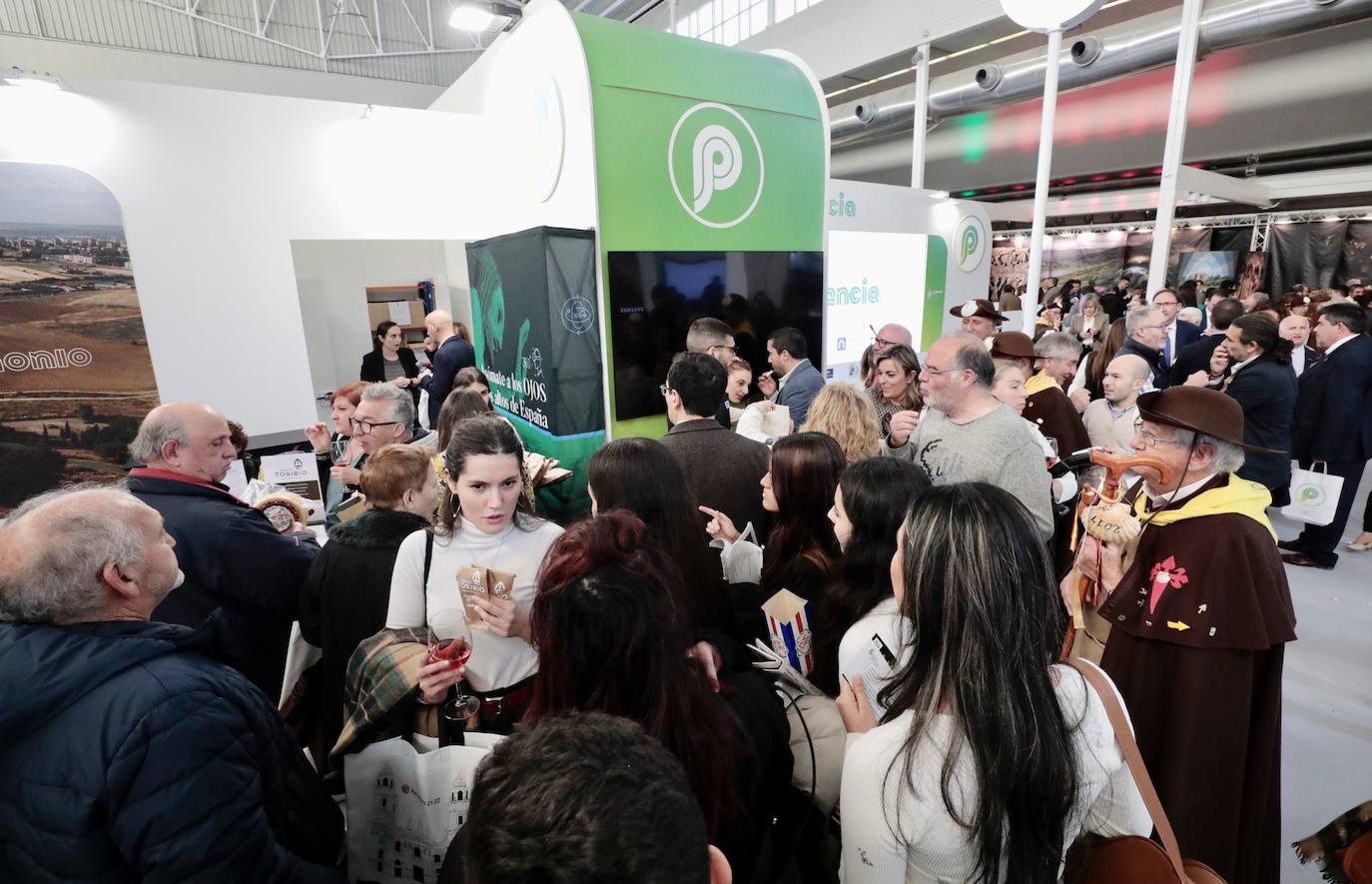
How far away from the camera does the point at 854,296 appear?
695 centimetres

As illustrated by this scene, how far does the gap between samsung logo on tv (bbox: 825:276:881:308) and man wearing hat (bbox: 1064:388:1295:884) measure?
501 cm

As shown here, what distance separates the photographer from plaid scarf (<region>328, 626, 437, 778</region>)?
1544 millimetres

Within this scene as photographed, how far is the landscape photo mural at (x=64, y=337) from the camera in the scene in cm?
438

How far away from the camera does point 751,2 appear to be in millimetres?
11648

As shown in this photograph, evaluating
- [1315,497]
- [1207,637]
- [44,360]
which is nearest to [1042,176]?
[1315,497]

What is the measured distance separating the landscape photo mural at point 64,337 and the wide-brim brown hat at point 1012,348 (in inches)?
236

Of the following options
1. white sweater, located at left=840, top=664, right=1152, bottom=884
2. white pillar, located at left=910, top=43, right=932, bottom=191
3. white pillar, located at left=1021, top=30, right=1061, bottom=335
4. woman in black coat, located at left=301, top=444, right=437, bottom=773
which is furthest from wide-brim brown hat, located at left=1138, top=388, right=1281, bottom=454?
white pillar, located at left=910, top=43, right=932, bottom=191

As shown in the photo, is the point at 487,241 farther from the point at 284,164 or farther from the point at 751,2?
the point at 751,2

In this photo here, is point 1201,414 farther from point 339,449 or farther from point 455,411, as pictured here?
point 339,449

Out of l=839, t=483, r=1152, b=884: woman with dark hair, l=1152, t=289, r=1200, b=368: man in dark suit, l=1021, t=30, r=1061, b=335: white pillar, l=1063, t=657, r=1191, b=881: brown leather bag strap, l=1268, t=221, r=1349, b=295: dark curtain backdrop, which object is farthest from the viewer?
l=1268, t=221, r=1349, b=295: dark curtain backdrop

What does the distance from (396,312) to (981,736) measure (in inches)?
368

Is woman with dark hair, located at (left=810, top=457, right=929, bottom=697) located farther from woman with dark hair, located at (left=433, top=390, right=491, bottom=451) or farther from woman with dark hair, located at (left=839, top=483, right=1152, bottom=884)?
woman with dark hair, located at (left=433, top=390, right=491, bottom=451)

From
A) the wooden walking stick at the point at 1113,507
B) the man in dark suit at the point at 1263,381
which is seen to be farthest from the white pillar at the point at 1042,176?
the wooden walking stick at the point at 1113,507

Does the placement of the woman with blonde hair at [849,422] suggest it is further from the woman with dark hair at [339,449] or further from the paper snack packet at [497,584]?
the woman with dark hair at [339,449]
